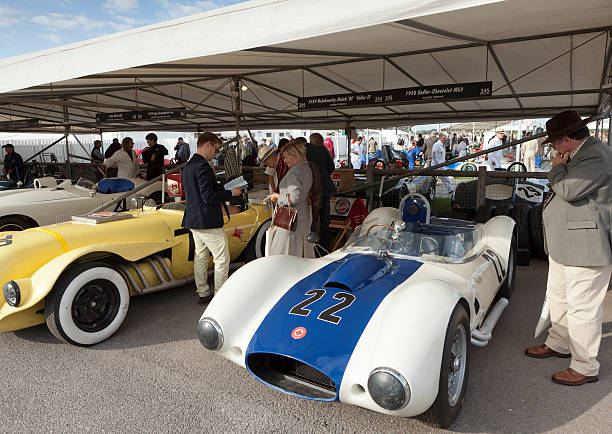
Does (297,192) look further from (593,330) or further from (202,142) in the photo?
(593,330)

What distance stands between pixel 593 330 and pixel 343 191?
4.72 metres

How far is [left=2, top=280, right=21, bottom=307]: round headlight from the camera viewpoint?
11.0 feet

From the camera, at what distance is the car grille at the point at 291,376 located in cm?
248

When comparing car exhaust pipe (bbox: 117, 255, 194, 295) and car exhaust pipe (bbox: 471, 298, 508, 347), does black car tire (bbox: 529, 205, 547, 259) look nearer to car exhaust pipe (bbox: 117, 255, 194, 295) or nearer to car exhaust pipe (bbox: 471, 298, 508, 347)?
car exhaust pipe (bbox: 471, 298, 508, 347)

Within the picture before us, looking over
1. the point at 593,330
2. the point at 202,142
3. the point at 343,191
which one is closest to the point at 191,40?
the point at 202,142

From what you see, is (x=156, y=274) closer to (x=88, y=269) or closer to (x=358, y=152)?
(x=88, y=269)

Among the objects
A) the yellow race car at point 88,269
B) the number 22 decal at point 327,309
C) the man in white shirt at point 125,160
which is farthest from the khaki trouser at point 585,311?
the man in white shirt at point 125,160

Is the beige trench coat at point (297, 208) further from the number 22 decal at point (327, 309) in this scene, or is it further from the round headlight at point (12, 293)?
the round headlight at point (12, 293)

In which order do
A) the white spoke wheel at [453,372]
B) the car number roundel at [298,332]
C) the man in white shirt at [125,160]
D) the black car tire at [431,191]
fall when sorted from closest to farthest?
the white spoke wheel at [453,372]
the car number roundel at [298,332]
the man in white shirt at [125,160]
the black car tire at [431,191]

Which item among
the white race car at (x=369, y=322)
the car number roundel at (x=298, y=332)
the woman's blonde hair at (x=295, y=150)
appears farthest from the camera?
the woman's blonde hair at (x=295, y=150)

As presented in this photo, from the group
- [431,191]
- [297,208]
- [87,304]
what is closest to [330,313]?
[297,208]

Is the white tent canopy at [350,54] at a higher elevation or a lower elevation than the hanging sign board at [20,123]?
lower

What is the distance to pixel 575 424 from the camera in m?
2.61

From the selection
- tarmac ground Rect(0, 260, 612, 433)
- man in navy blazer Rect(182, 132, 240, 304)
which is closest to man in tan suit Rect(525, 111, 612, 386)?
tarmac ground Rect(0, 260, 612, 433)
